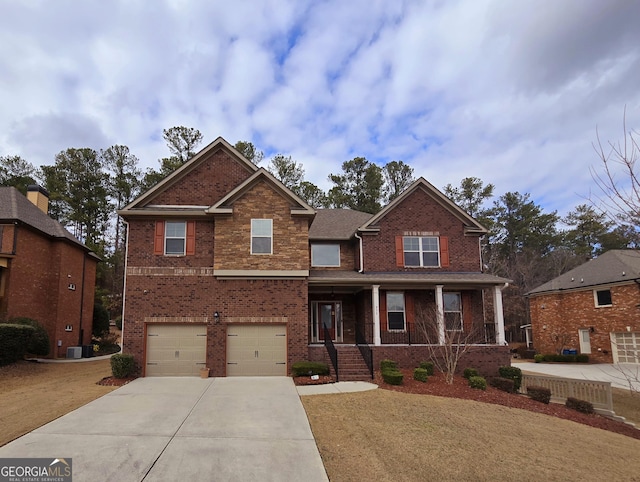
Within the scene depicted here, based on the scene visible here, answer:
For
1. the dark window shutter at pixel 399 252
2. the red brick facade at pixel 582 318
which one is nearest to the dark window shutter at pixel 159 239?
the dark window shutter at pixel 399 252

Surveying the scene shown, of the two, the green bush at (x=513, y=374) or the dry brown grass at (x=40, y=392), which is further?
the green bush at (x=513, y=374)

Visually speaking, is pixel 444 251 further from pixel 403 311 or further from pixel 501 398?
pixel 501 398

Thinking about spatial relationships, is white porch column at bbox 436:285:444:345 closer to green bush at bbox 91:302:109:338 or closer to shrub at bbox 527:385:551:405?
shrub at bbox 527:385:551:405

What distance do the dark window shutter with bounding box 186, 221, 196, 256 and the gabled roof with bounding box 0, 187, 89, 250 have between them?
925 centimetres

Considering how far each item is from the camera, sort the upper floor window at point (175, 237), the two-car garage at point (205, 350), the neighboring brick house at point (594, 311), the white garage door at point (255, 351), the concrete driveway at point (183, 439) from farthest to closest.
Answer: the neighboring brick house at point (594, 311) < the upper floor window at point (175, 237) < the white garage door at point (255, 351) < the two-car garage at point (205, 350) < the concrete driveway at point (183, 439)

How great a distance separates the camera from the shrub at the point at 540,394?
14.1 metres

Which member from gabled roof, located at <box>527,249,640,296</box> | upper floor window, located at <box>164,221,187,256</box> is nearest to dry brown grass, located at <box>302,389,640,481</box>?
upper floor window, located at <box>164,221,187,256</box>

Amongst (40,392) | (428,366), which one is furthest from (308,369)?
(40,392)

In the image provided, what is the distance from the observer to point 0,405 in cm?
1088

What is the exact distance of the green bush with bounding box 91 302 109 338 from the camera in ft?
94.0

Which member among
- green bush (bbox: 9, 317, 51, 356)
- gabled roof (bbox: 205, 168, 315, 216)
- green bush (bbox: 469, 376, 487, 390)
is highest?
gabled roof (bbox: 205, 168, 315, 216)

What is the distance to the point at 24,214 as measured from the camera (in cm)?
2089

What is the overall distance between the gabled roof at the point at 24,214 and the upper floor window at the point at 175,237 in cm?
851

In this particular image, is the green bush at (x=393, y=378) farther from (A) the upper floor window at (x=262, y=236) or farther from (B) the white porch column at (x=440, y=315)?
(A) the upper floor window at (x=262, y=236)
